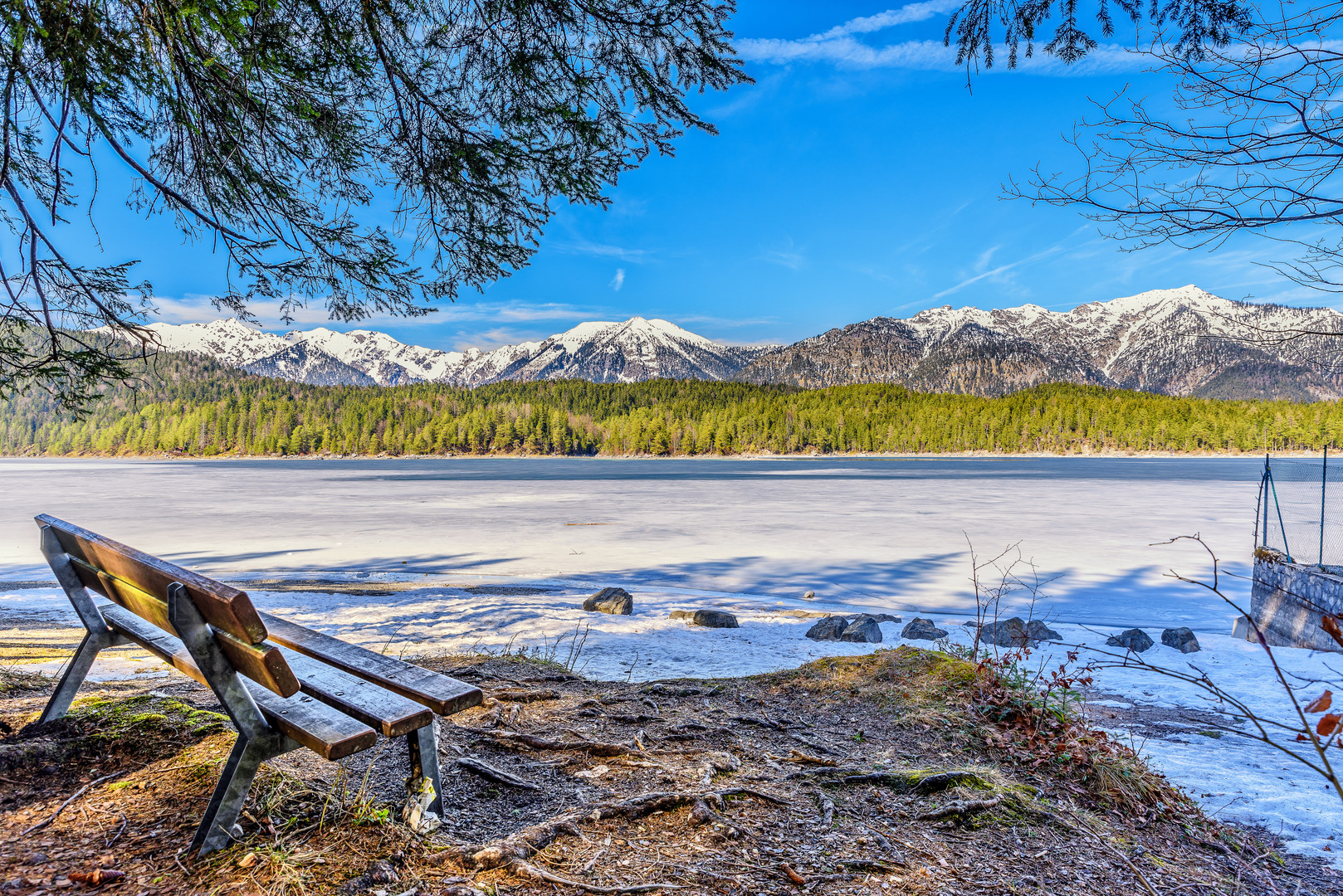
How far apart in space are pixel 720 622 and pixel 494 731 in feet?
14.2

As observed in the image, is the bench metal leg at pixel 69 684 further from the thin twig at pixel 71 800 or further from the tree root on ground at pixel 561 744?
the tree root on ground at pixel 561 744

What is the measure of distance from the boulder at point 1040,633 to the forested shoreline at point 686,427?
109471 mm

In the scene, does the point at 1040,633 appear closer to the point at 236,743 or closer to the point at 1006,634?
the point at 1006,634

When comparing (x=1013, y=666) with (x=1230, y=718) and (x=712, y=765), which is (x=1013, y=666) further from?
(x=712, y=765)

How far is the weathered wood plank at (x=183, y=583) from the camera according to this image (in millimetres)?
2076

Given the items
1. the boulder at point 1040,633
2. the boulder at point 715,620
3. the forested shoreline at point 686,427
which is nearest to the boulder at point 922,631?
the boulder at point 1040,633

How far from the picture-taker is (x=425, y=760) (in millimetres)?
2623

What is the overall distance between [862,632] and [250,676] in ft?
20.4

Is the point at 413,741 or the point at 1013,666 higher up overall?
the point at 413,741

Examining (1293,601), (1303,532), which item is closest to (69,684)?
(1293,601)

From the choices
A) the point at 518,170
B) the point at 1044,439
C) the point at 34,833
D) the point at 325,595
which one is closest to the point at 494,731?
the point at 34,833

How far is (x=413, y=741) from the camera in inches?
103

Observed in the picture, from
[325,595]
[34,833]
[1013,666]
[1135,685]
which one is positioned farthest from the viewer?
[325,595]

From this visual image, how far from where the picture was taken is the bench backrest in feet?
6.83
